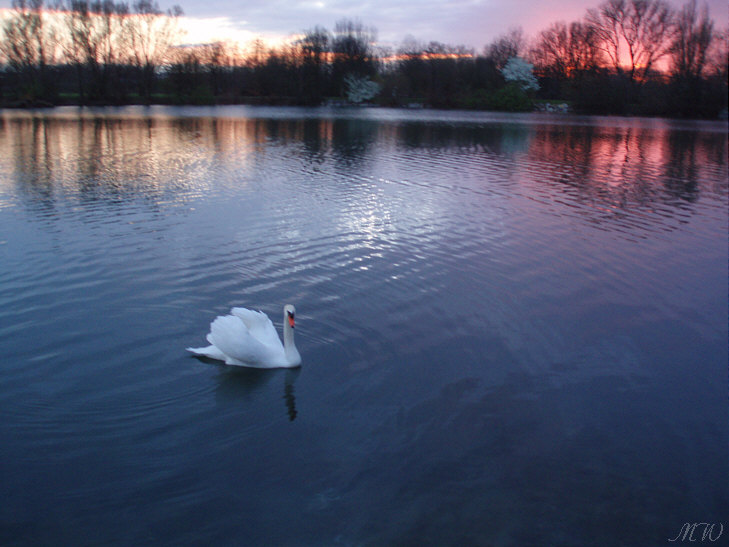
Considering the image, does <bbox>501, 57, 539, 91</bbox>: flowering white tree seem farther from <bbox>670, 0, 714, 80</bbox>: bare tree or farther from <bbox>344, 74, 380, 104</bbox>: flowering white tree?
<bbox>670, 0, 714, 80</bbox>: bare tree

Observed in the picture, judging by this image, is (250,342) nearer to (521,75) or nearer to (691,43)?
(691,43)

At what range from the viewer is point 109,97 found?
63250 mm

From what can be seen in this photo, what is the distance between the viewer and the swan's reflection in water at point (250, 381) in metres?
5.86

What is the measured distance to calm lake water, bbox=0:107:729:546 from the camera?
436cm

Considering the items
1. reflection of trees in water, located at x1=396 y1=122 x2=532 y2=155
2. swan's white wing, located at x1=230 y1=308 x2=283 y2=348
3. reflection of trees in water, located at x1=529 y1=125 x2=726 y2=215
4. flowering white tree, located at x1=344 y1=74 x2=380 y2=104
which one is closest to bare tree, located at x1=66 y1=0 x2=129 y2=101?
flowering white tree, located at x1=344 y1=74 x2=380 y2=104

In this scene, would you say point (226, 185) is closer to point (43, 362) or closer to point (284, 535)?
point (43, 362)

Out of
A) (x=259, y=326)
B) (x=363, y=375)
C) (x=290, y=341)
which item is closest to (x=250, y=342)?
(x=259, y=326)

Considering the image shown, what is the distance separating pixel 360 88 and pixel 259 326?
254ft

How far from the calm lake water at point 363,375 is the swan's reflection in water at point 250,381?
25 mm

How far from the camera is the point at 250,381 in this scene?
20.2ft

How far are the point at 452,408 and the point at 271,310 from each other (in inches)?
118

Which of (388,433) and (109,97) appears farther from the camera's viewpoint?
(109,97)

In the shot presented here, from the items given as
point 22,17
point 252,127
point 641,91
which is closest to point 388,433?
point 252,127

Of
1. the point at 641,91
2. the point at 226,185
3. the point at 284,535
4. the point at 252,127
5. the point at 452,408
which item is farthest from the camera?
the point at 641,91
